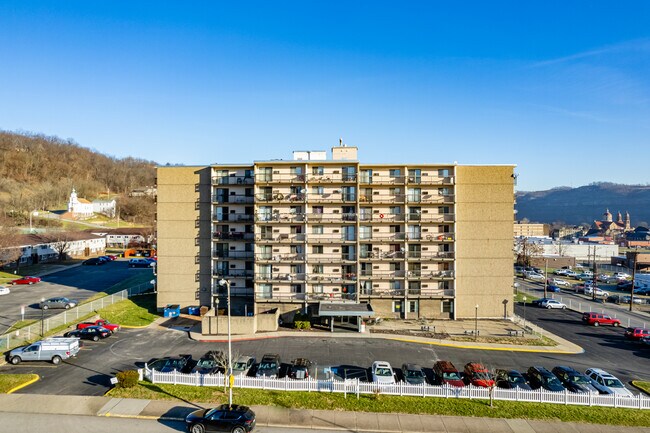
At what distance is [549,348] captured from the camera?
1538 inches

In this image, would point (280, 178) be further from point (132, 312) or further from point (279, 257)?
point (132, 312)

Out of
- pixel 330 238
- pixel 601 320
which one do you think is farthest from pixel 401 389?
pixel 601 320

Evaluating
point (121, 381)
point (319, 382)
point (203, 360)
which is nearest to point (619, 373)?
point (319, 382)

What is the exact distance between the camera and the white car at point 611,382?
27031 millimetres

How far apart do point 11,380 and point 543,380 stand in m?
38.5

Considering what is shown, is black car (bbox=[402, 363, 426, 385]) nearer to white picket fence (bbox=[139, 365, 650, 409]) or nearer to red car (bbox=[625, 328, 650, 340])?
white picket fence (bbox=[139, 365, 650, 409])

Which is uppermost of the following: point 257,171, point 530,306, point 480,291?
point 257,171

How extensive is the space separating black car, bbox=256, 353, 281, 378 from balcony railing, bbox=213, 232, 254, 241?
20.4m

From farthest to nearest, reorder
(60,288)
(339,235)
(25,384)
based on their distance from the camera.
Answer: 1. (60,288)
2. (339,235)
3. (25,384)

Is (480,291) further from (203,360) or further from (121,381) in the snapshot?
(121,381)

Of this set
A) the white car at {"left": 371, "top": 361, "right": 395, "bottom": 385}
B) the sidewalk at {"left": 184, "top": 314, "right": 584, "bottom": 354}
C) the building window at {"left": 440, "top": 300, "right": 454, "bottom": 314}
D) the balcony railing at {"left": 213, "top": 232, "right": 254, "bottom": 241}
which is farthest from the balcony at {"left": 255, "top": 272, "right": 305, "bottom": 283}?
the white car at {"left": 371, "top": 361, "right": 395, "bottom": 385}

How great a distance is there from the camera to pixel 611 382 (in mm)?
28188

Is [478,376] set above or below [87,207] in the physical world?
below

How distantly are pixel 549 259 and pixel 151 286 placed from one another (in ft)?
334
